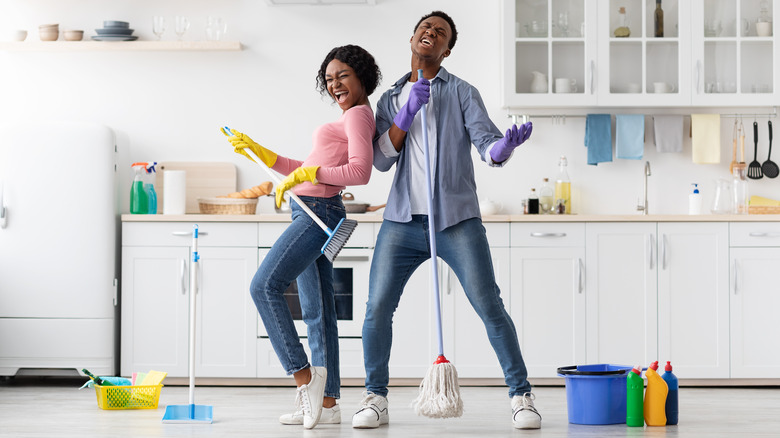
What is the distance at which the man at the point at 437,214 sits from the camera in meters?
2.82

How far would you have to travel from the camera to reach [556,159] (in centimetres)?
470

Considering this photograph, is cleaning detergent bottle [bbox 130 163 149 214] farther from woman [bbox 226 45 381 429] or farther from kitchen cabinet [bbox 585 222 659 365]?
kitchen cabinet [bbox 585 222 659 365]

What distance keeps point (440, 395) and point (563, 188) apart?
2190mm

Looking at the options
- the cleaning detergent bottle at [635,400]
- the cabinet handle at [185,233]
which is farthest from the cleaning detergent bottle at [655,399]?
the cabinet handle at [185,233]

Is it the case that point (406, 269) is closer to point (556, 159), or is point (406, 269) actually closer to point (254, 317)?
point (254, 317)

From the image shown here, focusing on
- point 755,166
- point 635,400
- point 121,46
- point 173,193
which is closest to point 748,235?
point 755,166

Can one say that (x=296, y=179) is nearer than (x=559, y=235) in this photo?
Yes

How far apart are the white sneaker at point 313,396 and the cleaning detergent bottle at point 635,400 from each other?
40.8 inches

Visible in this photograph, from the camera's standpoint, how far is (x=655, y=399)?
2973mm

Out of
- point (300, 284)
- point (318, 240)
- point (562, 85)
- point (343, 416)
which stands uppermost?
point (562, 85)

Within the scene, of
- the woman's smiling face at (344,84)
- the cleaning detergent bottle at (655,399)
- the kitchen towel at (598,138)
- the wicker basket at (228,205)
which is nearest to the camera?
the woman's smiling face at (344,84)

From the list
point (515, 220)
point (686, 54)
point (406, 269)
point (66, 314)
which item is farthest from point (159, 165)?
point (686, 54)

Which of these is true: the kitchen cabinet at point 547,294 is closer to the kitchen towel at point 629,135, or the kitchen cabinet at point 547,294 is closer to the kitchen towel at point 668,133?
the kitchen towel at point 629,135

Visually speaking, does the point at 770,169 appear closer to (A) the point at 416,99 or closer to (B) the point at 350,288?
(B) the point at 350,288
